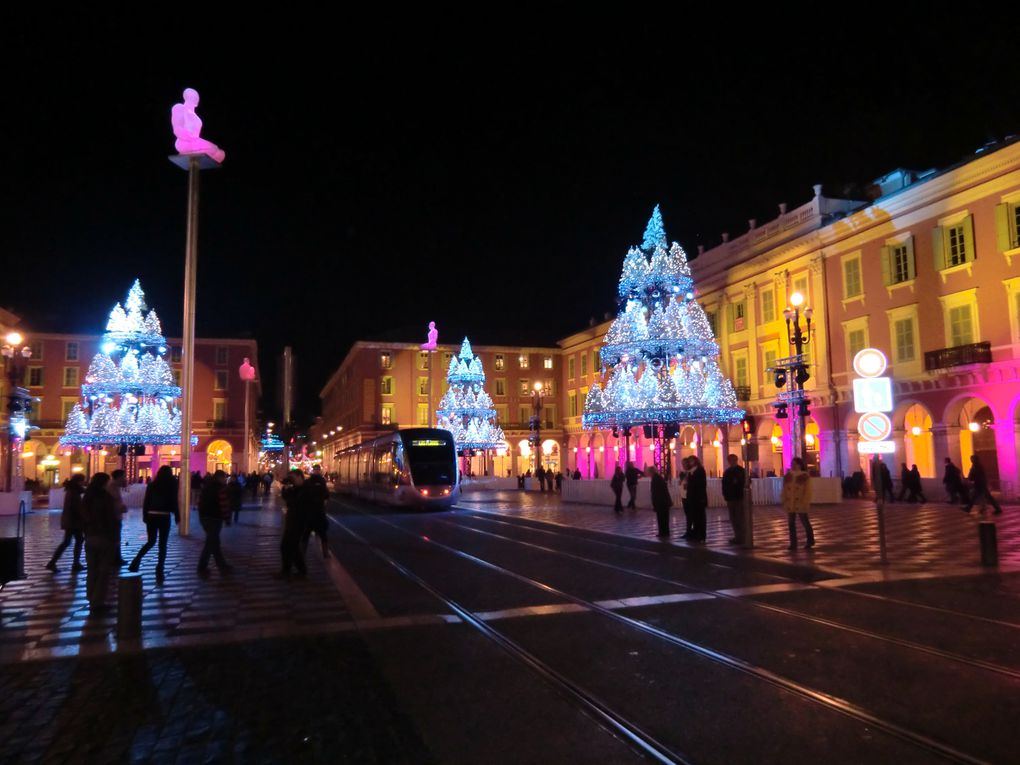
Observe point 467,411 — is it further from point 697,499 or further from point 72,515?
point 72,515

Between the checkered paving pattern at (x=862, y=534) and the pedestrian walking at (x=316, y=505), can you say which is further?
the pedestrian walking at (x=316, y=505)

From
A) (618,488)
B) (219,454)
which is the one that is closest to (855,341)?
(618,488)

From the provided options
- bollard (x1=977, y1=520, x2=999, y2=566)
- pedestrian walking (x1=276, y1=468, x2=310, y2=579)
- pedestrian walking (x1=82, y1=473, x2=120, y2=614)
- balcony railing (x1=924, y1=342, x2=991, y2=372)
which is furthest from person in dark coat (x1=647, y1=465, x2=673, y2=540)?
balcony railing (x1=924, y1=342, x2=991, y2=372)

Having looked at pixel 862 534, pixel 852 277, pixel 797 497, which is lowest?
pixel 862 534

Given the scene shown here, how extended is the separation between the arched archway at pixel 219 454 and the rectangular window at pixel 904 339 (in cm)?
5933

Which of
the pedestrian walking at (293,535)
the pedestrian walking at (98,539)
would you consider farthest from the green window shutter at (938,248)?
the pedestrian walking at (98,539)

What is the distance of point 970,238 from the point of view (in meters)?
31.0

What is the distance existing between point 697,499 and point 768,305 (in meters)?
31.4

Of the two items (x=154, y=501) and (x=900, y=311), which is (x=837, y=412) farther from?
(x=154, y=501)

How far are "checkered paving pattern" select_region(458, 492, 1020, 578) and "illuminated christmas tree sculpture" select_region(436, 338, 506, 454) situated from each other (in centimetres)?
2398

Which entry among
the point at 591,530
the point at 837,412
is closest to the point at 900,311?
the point at 837,412

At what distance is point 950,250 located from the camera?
3225cm

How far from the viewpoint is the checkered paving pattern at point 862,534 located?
12.3 m

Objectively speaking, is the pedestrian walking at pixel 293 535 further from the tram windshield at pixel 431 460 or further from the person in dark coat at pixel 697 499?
the tram windshield at pixel 431 460
